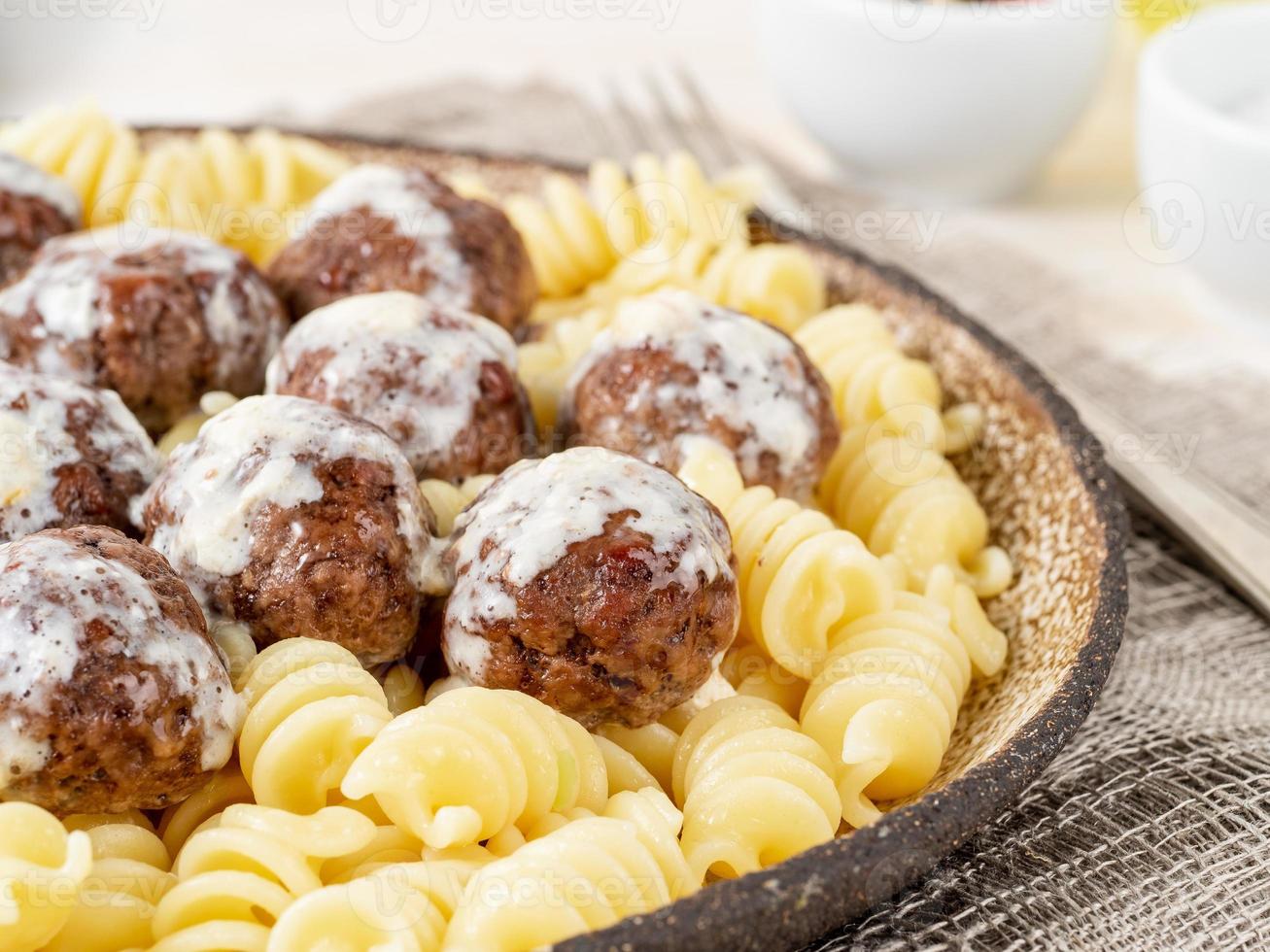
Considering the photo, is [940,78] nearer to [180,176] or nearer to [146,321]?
[180,176]

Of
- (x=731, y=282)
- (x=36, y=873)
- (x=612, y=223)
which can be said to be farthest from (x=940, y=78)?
(x=36, y=873)

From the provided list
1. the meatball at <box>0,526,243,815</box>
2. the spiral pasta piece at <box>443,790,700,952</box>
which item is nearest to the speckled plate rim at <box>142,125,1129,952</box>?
the spiral pasta piece at <box>443,790,700,952</box>

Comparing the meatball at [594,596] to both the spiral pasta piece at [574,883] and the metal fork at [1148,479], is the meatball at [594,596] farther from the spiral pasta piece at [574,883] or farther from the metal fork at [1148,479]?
the metal fork at [1148,479]


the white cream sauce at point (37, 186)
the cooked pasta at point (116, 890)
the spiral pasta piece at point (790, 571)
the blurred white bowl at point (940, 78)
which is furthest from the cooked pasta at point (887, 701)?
the blurred white bowl at point (940, 78)

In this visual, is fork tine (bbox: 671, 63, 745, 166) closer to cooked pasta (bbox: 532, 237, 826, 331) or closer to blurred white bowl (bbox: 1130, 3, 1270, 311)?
cooked pasta (bbox: 532, 237, 826, 331)

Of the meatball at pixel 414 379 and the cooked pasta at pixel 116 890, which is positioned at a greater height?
the meatball at pixel 414 379

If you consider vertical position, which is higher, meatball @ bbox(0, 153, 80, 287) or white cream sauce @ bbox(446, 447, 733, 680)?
meatball @ bbox(0, 153, 80, 287)

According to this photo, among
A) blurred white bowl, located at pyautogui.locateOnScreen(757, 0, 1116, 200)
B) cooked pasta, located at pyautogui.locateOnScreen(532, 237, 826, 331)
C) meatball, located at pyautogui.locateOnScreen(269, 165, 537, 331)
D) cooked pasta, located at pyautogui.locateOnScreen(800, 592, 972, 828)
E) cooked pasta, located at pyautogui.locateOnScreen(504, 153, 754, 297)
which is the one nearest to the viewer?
cooked pasta, located at pyautogui.locateOnScreen(800, 592, 972, 828)
